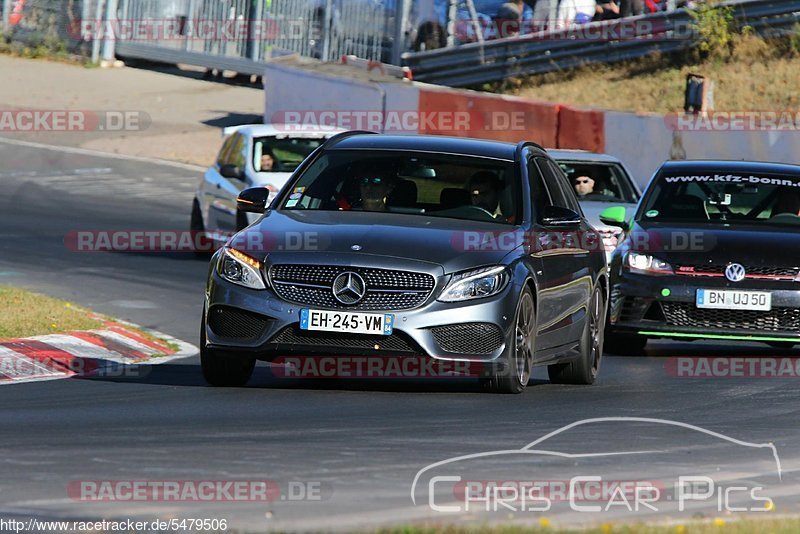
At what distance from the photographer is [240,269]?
1018 centimetres

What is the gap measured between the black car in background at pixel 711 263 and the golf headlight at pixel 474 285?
3.49 metres

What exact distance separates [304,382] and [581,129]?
15843mm

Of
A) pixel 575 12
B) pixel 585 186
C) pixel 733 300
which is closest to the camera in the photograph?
pixel 733 300

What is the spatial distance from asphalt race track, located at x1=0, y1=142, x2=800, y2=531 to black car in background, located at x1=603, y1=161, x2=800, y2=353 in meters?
0.46

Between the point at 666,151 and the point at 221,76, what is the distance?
18.0 meters

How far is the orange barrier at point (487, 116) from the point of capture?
26828mm

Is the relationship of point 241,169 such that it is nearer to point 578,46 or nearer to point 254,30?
point 578,46

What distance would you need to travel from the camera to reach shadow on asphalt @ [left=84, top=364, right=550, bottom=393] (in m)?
10.8

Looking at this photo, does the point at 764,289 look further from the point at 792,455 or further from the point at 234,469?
the point at 234,469

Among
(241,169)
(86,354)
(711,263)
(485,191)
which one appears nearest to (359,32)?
(241,169)

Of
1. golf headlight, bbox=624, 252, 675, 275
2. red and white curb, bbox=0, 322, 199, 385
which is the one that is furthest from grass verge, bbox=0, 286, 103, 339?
golf headlight, bbox=624, 252, 675, 275

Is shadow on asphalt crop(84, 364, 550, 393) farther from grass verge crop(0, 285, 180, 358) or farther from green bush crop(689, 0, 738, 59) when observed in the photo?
green bush crop(689, 0, 738, 59)

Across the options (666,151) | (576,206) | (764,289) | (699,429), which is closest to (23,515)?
(699,429)

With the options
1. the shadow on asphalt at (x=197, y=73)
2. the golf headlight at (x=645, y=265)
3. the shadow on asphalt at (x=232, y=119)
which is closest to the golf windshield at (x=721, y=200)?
the golf headlight at (x=645, y=265)
